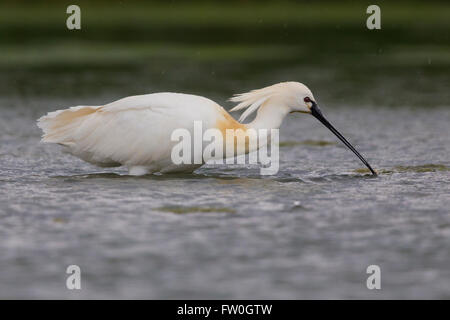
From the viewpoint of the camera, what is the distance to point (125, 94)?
17.6 meters

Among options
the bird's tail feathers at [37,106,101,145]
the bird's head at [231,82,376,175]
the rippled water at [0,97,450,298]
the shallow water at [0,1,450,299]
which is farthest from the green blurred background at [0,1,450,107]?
the bird's tail feathers at [37,106,101,145]

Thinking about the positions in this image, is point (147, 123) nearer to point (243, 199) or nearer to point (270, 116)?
point (270, 116)

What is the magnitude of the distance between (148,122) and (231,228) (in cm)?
245

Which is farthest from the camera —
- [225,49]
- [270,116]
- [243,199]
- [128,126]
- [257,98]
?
[225,49]

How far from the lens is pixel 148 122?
10125 millimetres

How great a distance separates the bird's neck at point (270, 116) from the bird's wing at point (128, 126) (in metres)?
0.53

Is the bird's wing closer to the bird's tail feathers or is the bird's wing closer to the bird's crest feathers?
the bird's tail feathers

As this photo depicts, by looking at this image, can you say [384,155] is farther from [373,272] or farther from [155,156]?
[373,272]

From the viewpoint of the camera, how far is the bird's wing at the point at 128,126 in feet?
32.7

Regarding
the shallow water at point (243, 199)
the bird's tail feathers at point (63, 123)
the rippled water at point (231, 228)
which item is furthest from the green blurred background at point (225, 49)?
the bird's tail feathers at point (63, 123)

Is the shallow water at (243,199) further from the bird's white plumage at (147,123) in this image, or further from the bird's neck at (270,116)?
the bird's neck at (270,116)

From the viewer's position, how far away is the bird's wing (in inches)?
392

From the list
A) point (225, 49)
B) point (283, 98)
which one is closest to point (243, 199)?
point (283, 98)

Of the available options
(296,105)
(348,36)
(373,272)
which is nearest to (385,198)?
(296,105)
